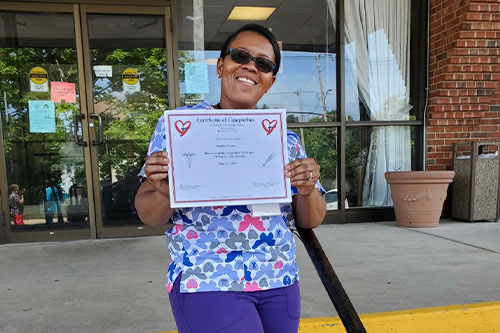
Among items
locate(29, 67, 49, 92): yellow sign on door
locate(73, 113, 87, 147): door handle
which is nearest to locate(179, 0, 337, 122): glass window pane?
locate(73, 113, 87, 147): door handle

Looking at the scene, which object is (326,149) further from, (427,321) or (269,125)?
(269,125)

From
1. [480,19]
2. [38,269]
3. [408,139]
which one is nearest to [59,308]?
[38,269]

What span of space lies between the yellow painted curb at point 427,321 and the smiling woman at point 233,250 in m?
0.90

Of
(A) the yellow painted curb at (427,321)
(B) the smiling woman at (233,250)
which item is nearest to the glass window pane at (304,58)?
(A) the yellow painted curb at (427,321)

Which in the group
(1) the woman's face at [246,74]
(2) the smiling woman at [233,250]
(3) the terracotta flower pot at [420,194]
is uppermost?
(1) the woman's face at [246,74]

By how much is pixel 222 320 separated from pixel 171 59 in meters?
3.87

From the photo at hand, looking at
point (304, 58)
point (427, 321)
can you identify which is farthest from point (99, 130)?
point (427, 321)

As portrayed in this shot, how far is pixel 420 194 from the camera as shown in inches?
172

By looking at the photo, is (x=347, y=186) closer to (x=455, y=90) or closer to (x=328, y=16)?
(x=455, y=90)

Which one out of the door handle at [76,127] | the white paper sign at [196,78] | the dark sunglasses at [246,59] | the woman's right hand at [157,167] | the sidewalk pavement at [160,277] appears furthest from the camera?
the white paper sign at [196,78]

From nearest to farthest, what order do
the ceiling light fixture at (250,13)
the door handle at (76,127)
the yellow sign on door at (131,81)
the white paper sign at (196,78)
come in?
the door handle at (76,127) < the yellow sign on door at (131,81) < the white paper sign at (196,78) < the ceiling light fixture at (250,13)

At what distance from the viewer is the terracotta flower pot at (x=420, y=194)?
4340mm

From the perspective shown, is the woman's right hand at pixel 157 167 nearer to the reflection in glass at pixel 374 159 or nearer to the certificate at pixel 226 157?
the certificate at pixel 226 157

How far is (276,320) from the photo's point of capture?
1223 millimetres
